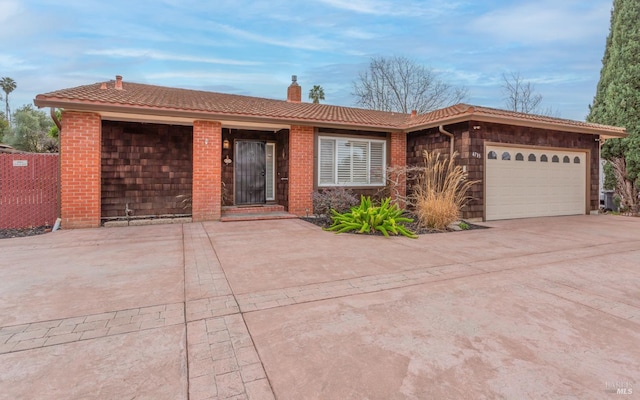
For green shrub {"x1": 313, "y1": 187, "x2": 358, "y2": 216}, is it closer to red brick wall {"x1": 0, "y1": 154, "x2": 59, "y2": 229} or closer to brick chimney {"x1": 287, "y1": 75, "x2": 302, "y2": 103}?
brick chimney {"x1": 287, "y1": 75, "x2": 302, "y2": 103}

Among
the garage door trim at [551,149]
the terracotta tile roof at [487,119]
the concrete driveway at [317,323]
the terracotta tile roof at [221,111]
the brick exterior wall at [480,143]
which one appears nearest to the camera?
the concrete driveway at [317,323]

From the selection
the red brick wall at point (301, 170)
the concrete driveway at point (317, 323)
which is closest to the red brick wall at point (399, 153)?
the red brick wall at point (301, 170)

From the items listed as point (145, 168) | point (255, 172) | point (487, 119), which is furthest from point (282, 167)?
point (487, 119)

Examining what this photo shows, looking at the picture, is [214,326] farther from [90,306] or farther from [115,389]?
[90,306]

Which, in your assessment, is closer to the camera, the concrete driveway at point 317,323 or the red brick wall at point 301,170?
the concrete driveway at point 317,323

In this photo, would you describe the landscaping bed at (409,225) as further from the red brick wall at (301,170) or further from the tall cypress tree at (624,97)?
the tall cypress tree at (624,97)

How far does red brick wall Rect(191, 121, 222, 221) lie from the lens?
8688mm

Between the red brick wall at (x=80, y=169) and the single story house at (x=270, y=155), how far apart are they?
0.02 metres

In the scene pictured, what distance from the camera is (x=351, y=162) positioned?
1064cm

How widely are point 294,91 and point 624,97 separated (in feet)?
40.3

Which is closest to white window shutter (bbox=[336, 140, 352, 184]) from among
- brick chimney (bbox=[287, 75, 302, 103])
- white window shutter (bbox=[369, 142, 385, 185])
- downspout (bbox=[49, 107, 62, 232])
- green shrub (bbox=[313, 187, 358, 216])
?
white window shutter (bbox=[369, 142, 385, 185])

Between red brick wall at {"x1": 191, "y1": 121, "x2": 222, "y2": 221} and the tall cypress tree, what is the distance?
1433 cm

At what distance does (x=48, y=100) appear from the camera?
6.80 meters

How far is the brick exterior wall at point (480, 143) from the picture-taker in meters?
9.11
